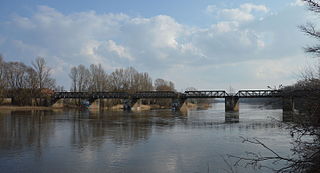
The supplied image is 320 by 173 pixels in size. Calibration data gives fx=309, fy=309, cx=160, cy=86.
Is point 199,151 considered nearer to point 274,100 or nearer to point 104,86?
point 274,100

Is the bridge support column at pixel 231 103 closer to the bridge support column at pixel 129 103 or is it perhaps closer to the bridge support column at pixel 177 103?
the bridge support column at pixel 177 103

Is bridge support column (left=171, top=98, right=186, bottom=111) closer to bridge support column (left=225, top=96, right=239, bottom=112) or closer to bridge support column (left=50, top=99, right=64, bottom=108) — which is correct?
bridge support column (left=225, top=96, right=239, bottom=112)

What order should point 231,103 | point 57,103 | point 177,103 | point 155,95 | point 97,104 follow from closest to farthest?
1. point 231,103
2. point 177,103
3. point 57,103
4. point 155,95
5. point 97,104

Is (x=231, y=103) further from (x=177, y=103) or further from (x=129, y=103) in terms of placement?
(x=129, y=103)

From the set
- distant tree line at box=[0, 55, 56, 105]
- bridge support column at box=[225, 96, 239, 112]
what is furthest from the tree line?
bridge support column at box=[225, 96, 239, 112]

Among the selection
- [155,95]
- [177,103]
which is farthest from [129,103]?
[177,103]

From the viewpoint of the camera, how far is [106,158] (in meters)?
13.6

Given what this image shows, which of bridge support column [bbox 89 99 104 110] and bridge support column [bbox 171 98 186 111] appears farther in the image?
bridge support column [bbox 89 99 104 110]

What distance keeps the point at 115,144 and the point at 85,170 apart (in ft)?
22.2

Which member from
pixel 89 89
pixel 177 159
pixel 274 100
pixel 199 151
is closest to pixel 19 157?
pixel 177 159

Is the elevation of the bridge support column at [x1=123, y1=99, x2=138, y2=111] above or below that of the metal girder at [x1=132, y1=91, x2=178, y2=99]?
below

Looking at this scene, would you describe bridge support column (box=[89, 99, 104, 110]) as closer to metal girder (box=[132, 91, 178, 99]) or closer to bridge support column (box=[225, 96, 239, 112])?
metal girder (box=[132, 91, 178, 99])

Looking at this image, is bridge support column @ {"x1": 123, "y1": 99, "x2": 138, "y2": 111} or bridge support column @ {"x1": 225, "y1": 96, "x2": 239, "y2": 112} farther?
bridge support column @ {"x1": 123, "y1": 99, "x2": 138, "y2": 111}

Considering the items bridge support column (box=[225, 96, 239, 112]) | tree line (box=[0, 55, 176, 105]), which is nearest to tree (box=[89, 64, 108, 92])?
tree line (box=[0, 55, 176, 105])
